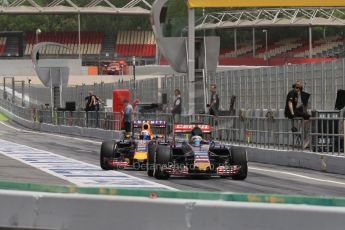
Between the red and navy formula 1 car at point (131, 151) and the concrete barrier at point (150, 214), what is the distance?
33.2 ft

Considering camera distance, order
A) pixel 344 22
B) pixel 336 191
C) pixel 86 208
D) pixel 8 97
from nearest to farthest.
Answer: pixel 86 208
pixel 336 191
pixel 8 97
pixel 344 22

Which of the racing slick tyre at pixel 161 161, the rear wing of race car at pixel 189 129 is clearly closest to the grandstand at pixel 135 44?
the rear wing of race car at pixel 189 129

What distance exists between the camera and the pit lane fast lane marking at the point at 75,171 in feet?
55.1

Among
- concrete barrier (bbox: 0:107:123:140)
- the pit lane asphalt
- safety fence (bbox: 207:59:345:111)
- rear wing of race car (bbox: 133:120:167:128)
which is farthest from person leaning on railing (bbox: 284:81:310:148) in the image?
concrete barrier (bbox: 0:107:123:140)

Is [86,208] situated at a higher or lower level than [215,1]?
lower

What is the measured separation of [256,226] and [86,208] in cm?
160

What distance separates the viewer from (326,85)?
25.6 m

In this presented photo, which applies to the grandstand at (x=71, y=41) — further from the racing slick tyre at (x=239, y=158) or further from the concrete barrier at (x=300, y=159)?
the racing slick tyre at (x=239, y=158)

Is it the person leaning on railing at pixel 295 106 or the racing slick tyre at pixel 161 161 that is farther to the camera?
the person leaning on railing at pixel 295 106

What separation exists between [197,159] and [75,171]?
4093 mm

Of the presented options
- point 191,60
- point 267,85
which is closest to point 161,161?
point 267,85

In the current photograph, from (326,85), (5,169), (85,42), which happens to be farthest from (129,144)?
(85,42)

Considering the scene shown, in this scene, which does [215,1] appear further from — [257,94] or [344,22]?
[344,22]

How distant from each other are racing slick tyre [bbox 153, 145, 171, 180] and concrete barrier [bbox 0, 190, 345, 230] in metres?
8.61
